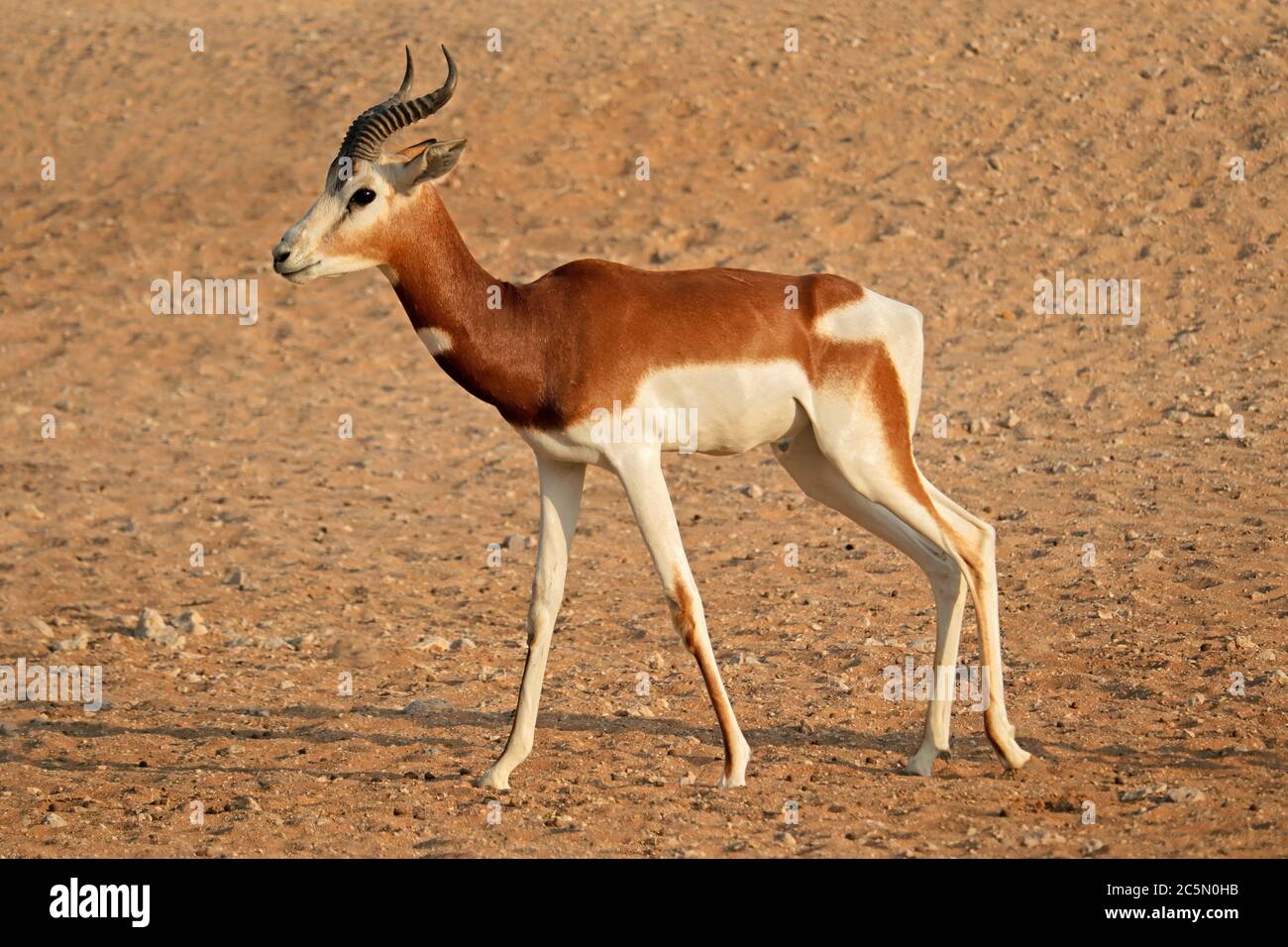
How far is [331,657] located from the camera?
10.1 metres

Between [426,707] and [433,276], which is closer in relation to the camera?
[433,276]

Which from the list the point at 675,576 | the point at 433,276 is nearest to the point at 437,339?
the point at 433,276

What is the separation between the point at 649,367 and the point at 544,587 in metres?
1.12

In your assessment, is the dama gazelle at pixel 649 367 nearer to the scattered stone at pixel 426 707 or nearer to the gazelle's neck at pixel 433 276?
the gazelle's neck at pixel 433 276

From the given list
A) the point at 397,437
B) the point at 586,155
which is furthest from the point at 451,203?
the point at 397,437

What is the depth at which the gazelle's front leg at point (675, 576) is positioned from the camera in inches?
281

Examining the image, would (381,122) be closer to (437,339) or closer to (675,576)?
(437,339)

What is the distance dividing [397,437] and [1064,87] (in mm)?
9880

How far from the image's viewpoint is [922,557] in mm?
7695

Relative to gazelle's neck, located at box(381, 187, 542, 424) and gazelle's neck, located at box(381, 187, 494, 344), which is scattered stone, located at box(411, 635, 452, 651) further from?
gazelle's neck, located at box(381, 187, 494, 344)

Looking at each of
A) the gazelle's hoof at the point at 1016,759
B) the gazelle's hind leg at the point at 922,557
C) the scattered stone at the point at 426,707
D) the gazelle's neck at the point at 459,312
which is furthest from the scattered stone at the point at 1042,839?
the scattered stone at the point at 426,707

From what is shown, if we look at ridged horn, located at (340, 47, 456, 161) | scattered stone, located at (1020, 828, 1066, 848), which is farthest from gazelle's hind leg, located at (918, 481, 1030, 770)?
ridged horn, located at (340, 47, 456, 161)

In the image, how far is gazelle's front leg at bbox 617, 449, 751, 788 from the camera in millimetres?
7137

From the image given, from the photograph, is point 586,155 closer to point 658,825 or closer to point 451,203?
point 451,203
